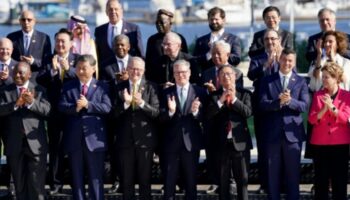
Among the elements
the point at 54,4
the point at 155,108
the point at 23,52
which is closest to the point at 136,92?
the point at 155,108

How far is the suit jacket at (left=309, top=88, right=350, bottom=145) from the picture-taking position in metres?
9.48

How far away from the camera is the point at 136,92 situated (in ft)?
31.9

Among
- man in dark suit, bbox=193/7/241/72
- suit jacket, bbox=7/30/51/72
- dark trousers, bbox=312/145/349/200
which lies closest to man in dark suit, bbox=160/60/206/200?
man in dark suit, bbox=193/7/241/72

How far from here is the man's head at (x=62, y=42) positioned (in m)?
10.1

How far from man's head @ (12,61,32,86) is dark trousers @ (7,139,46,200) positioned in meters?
0.60

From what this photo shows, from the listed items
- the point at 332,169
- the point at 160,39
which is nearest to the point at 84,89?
the point at 160,39

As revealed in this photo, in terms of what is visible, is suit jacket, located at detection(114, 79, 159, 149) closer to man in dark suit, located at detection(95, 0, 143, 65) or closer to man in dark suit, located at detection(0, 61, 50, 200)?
man in dark suit, located at detection(0, 61, 50, 200)

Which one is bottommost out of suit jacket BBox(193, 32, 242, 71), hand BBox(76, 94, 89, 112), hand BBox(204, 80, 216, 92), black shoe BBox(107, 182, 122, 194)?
black shoe BBox(107, 182, 122, 194)

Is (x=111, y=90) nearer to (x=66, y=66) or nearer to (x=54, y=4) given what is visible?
(x=66, y=66)

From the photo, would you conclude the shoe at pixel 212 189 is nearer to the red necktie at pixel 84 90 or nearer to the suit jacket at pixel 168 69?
the suit jacket at pixel 168 69

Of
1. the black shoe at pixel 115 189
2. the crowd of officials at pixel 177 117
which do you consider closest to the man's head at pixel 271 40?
the crowd of officials at pixel 177 117

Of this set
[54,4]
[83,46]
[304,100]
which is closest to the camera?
[304,100]

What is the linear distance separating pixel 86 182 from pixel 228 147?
1827 millimetres

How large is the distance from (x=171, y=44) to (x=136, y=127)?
91 centimetres
